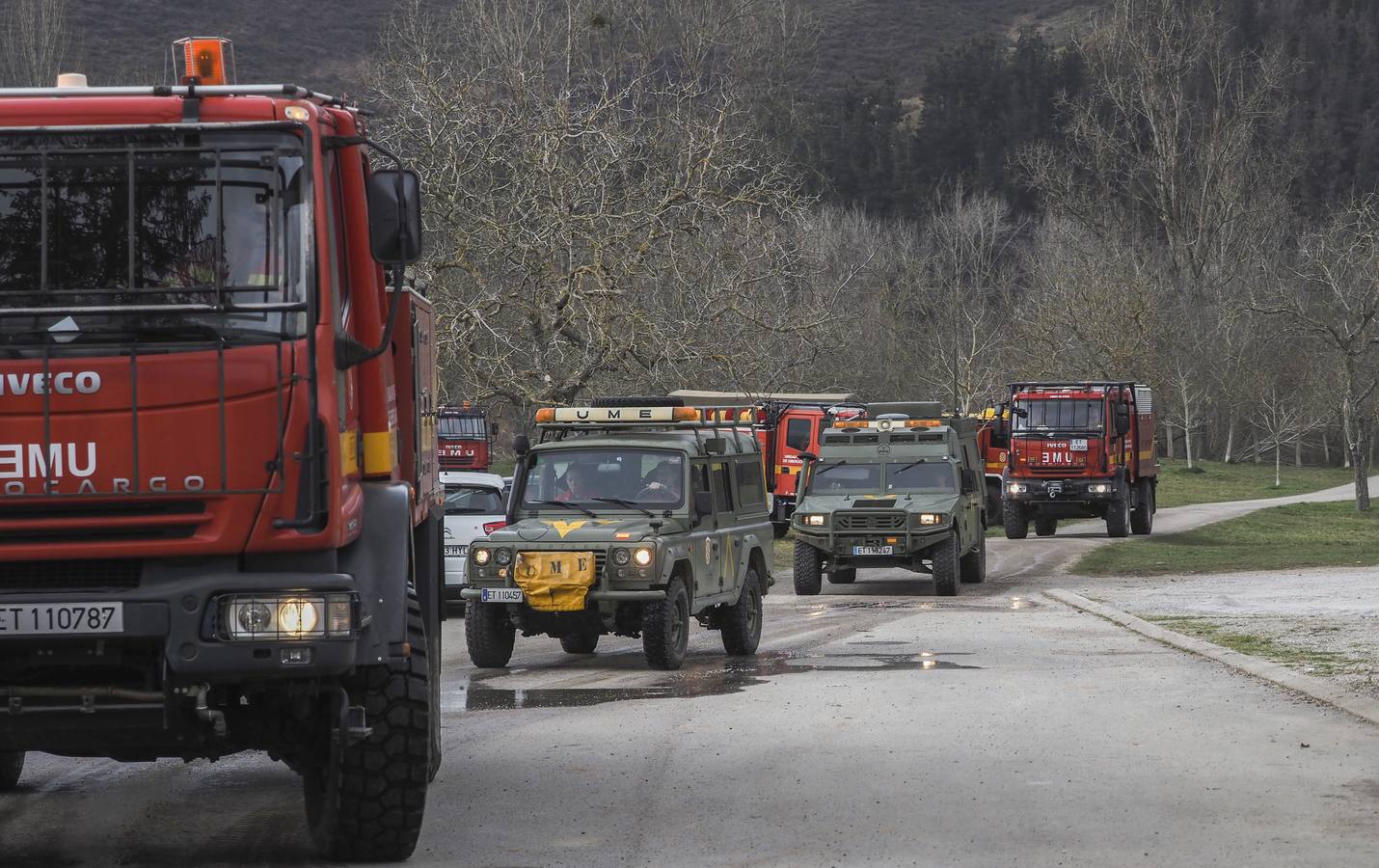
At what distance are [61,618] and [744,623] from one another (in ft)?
32.5

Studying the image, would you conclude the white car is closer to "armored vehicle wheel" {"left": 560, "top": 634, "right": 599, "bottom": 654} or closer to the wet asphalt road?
"armored vehicle wheel" {"left": 560, "top": 634, "right": 599, "bottom": 654}

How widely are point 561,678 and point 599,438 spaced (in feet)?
7.79

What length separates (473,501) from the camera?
20.6m

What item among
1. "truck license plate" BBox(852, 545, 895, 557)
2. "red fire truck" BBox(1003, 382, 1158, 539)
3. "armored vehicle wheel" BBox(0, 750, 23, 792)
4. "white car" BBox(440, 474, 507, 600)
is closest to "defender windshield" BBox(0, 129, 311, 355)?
"armored vehicle wheel" BBox(0, 750, 23, 792)

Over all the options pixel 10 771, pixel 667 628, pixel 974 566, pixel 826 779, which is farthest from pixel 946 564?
pixel 10 771

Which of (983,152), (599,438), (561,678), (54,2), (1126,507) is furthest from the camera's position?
(983,152)

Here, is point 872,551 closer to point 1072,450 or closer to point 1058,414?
point 1072,450

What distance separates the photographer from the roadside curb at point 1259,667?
11.3 metres

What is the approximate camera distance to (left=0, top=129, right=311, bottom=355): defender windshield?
21.6 feet

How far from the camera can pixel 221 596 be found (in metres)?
6.48

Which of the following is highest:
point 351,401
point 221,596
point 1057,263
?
point 1057,263

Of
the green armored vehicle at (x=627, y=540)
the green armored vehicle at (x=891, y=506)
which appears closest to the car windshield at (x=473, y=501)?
the green armored vehicle at (x=627, y=540)

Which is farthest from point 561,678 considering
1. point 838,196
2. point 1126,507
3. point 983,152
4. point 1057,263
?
point 983,152

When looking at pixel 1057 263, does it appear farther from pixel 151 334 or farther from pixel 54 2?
pixel 151 334
